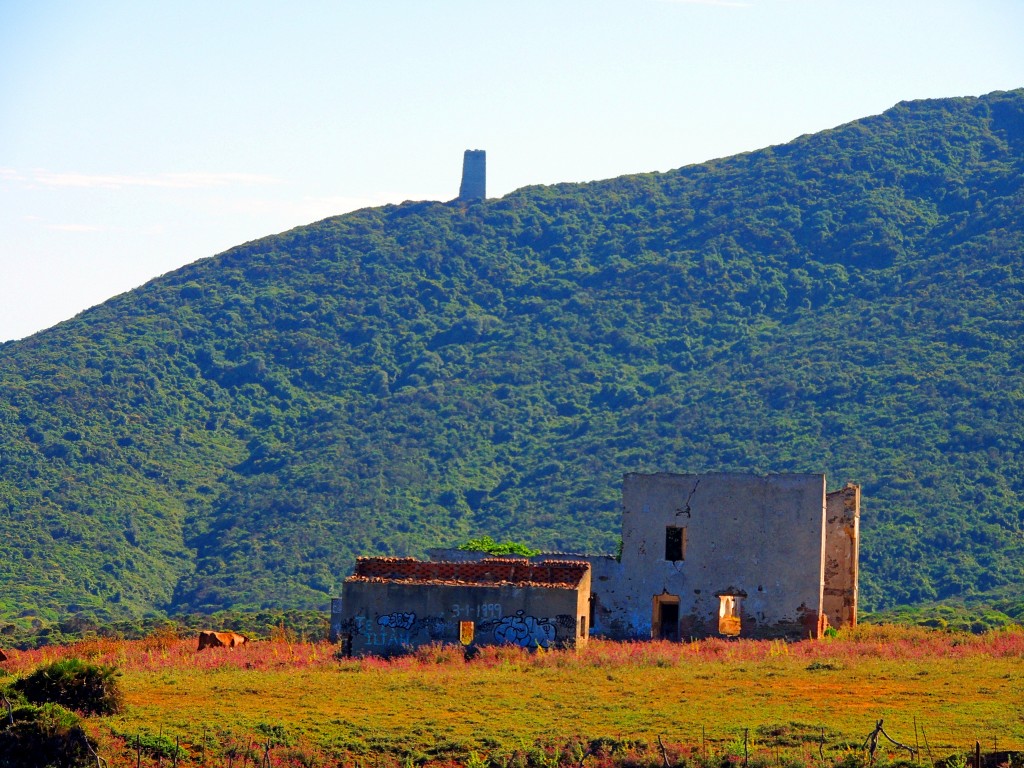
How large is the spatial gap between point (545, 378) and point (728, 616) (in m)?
78.2

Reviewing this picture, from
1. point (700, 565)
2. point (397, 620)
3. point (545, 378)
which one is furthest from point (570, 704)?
point (545, 378)

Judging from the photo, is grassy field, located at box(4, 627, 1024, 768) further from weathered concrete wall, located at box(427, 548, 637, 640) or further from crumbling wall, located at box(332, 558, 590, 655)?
weathered concrete wall, located at box(427, 548, 637, 640)

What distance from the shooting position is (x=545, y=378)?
4761 inches

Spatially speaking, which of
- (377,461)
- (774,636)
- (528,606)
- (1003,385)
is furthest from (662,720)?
(377,461)

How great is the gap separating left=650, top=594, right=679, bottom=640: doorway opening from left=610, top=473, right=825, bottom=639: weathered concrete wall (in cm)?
5

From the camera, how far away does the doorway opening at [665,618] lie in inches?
1610

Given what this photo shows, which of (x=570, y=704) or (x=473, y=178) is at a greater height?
(x=473, y=178)

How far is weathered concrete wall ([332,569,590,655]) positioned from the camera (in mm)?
36812

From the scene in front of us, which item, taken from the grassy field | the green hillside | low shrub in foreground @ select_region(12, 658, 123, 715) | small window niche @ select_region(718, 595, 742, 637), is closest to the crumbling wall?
the grassy field

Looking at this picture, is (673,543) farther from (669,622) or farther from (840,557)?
(840,557)

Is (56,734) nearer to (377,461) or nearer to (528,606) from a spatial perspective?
(528,606)

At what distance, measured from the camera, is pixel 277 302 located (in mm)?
139500

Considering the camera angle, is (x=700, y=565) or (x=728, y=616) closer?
(x=700, y=565)

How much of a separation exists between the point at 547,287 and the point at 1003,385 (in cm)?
4690
